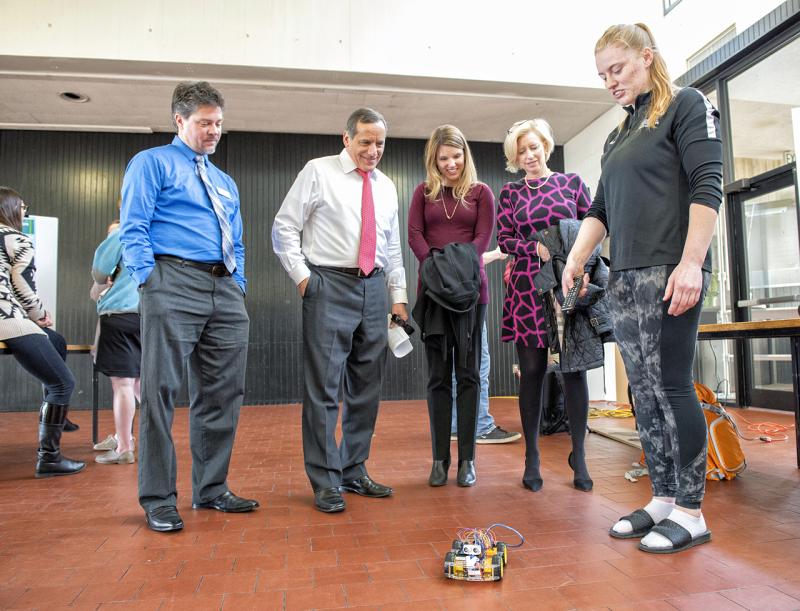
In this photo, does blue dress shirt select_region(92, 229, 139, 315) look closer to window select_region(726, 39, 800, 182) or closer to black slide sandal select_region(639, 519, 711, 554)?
black slide sandal select_region(639, 519, 711, 554)

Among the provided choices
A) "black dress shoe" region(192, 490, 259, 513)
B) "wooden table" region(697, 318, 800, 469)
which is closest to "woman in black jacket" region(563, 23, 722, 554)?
"wooden table" region(697, 318, 800, 469)

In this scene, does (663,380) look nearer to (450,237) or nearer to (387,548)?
(387,548)

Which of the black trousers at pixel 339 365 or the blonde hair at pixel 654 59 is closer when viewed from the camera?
the blonde hair at pixel 654 59

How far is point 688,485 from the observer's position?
5.89 ft

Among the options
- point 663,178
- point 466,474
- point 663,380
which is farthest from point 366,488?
point 663,178

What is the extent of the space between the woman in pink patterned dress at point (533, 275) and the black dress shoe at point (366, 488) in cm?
64

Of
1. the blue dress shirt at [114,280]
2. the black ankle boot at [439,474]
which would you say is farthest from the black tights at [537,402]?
the blue dress shirt at [114,280]

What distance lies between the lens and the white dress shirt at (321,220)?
241 centimetres

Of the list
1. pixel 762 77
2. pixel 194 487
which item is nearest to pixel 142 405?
pixel 194 487

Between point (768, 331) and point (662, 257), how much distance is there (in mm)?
1344

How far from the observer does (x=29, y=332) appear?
3.03 m

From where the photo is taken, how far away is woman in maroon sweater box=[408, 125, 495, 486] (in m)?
2.65

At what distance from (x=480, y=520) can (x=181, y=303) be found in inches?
53.4

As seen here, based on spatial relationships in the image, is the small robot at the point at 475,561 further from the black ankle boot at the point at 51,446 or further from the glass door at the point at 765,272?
the glass door at the point at 765,272
